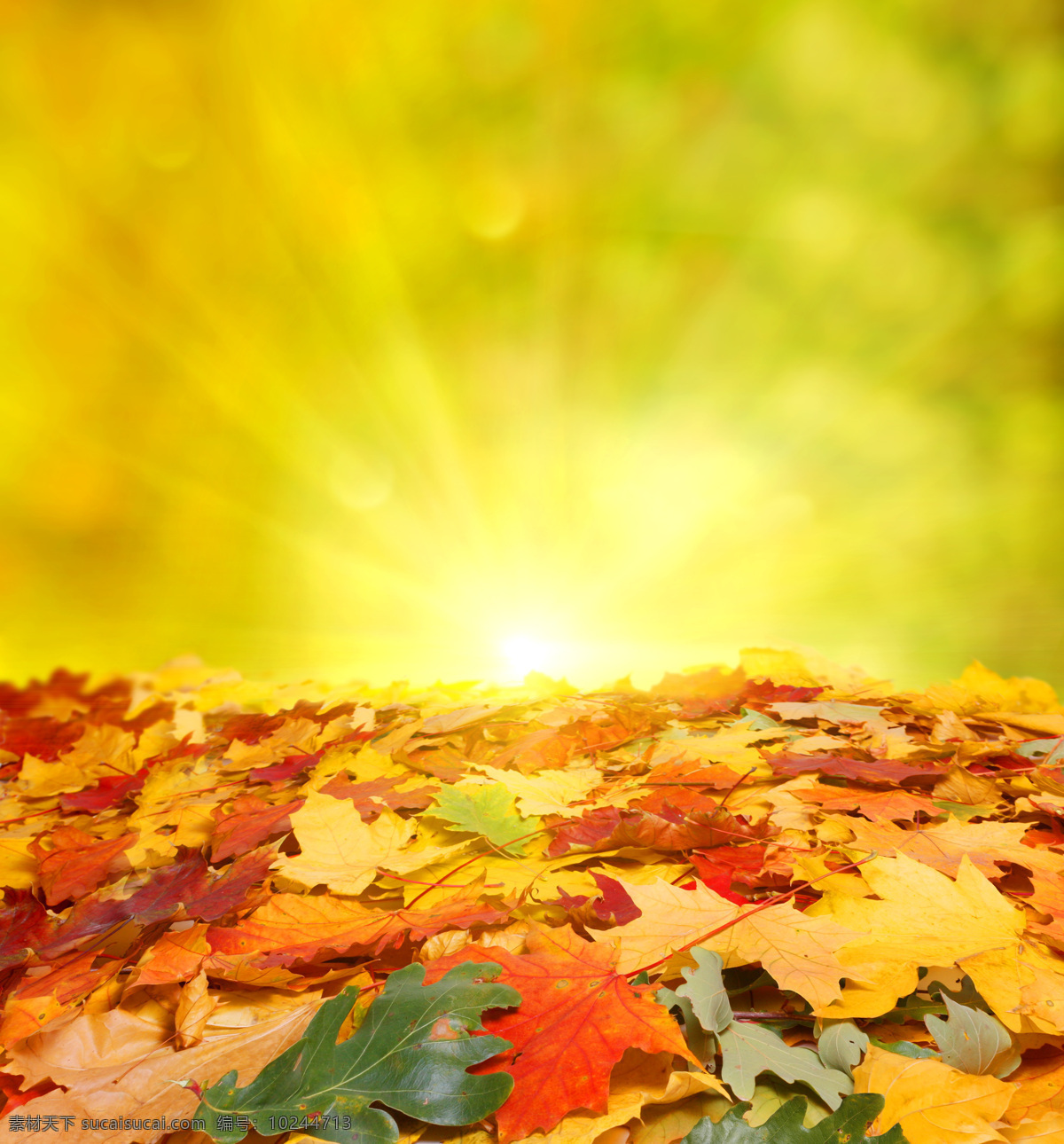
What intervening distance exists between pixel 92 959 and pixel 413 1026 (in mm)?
319

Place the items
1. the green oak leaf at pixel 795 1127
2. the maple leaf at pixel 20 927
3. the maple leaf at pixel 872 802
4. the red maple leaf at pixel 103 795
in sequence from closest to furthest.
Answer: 1. the green oak leaf at pixel 795 1127
2. the maple leaf at pixel 20 927
3. the maple leaf at pixel 872 802
4. the red maple leaf at pixel 103 795

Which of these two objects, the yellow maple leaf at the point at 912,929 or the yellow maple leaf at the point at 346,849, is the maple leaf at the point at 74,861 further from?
the yellow maple leaf at the point at 912,929

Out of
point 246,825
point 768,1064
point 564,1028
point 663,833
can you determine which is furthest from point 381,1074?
point 246,825

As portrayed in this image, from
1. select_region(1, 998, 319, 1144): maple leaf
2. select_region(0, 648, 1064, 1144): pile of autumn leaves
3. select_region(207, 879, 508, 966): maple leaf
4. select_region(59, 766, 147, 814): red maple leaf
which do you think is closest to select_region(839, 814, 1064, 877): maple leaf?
select_region(0, 648, 1064, 1144): pile of autumn leaves

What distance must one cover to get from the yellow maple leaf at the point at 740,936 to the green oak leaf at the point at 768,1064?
0.03 m

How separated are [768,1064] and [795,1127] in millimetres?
40

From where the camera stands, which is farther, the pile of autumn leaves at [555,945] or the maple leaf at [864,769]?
the maple leaf at [864,769]

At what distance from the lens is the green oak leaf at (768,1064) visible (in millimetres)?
365

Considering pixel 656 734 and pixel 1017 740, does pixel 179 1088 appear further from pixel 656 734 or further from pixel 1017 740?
pixel 1017 740

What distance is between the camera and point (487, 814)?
2.21 feet

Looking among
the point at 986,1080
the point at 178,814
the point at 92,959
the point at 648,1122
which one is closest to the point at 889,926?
the point at 986,1080

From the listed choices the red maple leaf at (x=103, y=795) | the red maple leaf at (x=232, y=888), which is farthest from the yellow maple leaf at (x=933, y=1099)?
the red maple leaf at (x=103, y=795)

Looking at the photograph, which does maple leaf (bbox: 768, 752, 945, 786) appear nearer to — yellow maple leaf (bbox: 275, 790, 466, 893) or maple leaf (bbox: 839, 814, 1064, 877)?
maple leaf (bbox: 839, 814, 1064, 877)

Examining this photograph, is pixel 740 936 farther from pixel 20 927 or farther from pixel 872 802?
pixel 20 927
